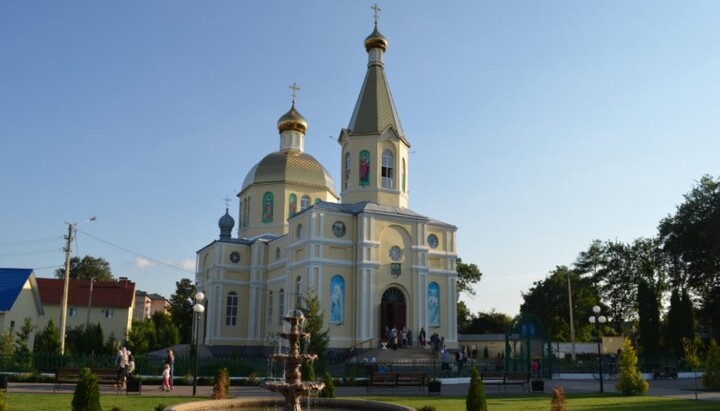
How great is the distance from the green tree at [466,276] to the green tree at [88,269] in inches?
1554

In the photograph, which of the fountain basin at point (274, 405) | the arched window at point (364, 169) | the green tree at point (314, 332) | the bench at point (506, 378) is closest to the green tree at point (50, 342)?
the green tree at point (314, 332)

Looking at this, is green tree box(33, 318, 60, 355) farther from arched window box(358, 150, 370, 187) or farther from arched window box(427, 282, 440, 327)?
arched window box(427, 282, 440, 327)

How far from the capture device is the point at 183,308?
58250mm

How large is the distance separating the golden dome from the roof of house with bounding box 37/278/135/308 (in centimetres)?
1777

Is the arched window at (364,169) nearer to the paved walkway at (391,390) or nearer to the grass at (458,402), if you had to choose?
the paved walkway at (391,390)

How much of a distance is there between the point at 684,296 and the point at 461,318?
2922cm

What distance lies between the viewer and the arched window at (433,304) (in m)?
36.0

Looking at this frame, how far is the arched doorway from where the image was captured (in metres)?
34.6

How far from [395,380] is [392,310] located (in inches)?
532

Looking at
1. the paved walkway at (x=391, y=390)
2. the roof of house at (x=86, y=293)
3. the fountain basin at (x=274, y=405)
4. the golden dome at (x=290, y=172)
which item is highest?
the golden dome at (x=290, y=172)

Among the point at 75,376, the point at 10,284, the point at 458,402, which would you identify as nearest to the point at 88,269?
the point at 10,284

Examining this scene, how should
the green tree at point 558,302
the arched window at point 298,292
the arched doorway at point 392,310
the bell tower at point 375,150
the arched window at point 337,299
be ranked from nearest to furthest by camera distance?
the arched window at point 337,299 → the arched window at point 298,292 → the arched doorway at point 392,310 → the bell tower at point 375,150 → the green tree at point 558,302

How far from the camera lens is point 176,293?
60.0 m

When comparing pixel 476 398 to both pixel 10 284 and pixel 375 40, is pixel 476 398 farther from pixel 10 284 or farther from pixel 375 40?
pixel 10 284
